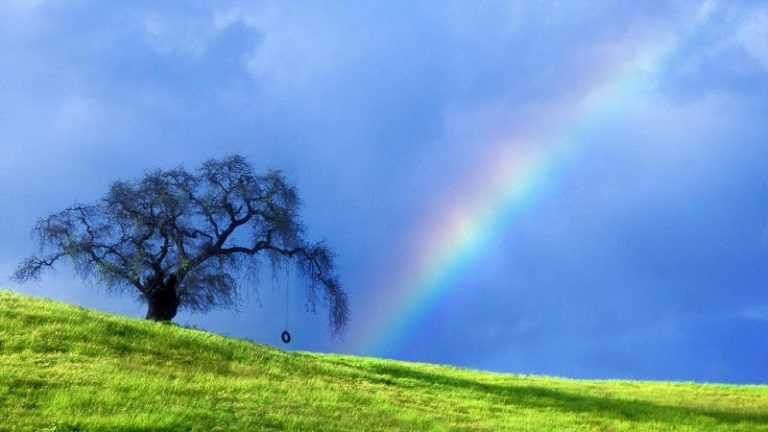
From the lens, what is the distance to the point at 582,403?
91.4ft

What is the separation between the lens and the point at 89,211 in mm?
39656

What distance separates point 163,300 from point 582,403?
19985 millimetres

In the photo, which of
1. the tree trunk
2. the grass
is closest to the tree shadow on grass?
the grass

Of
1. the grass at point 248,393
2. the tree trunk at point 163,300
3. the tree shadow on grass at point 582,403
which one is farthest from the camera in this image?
the tree trunk at point 163,300

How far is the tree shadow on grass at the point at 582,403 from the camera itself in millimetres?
25766

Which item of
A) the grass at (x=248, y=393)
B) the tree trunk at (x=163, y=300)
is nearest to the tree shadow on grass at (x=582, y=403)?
the grass at (x=248, y=393)

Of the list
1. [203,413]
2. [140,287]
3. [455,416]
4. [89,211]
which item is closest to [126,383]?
[203,413]

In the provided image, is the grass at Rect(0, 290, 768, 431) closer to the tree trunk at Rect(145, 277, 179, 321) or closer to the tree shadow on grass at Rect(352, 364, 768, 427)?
the tree shadow on grass at Rect(352, 364, 768, 427)

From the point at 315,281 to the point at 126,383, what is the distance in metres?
21.5

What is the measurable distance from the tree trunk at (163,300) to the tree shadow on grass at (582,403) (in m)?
11.5

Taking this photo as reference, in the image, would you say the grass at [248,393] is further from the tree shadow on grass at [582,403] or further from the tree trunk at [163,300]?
the tree trunk at [163,300]

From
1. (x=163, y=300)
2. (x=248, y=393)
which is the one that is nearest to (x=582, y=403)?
(x=248, y=393)

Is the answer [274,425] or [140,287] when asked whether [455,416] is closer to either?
[274,425]

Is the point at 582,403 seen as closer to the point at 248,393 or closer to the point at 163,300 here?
the point at 248,393
